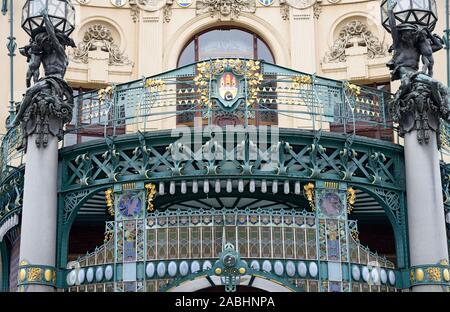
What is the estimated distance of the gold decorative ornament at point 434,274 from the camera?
24.1 meters

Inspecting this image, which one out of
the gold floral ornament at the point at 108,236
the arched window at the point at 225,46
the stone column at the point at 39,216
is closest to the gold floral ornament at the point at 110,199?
the gold floral ornament at the point at 108,236

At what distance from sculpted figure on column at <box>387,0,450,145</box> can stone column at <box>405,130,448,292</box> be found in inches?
10.7

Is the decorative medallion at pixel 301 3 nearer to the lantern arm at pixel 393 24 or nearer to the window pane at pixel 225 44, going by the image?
the window pane at pixel 225 44

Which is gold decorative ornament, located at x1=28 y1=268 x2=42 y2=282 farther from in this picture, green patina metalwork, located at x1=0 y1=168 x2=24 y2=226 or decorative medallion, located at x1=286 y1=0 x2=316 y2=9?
decorative medallion, located at x1=286 y1=0 x2=316 y2=9

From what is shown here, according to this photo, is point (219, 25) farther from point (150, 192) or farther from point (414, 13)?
point (150, 192)

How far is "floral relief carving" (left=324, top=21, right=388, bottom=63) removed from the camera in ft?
112

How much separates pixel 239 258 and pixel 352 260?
282cm

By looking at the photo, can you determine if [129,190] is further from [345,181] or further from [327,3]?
[327,3]

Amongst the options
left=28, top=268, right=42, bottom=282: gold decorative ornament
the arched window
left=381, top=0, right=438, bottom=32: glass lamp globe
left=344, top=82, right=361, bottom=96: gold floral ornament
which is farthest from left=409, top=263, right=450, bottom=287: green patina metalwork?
the arched window

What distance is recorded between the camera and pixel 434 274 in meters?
24.2

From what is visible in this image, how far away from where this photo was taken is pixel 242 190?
24344mm

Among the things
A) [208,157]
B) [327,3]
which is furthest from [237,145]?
[327,3]

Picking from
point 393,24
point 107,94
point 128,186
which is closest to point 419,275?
point 393,24
